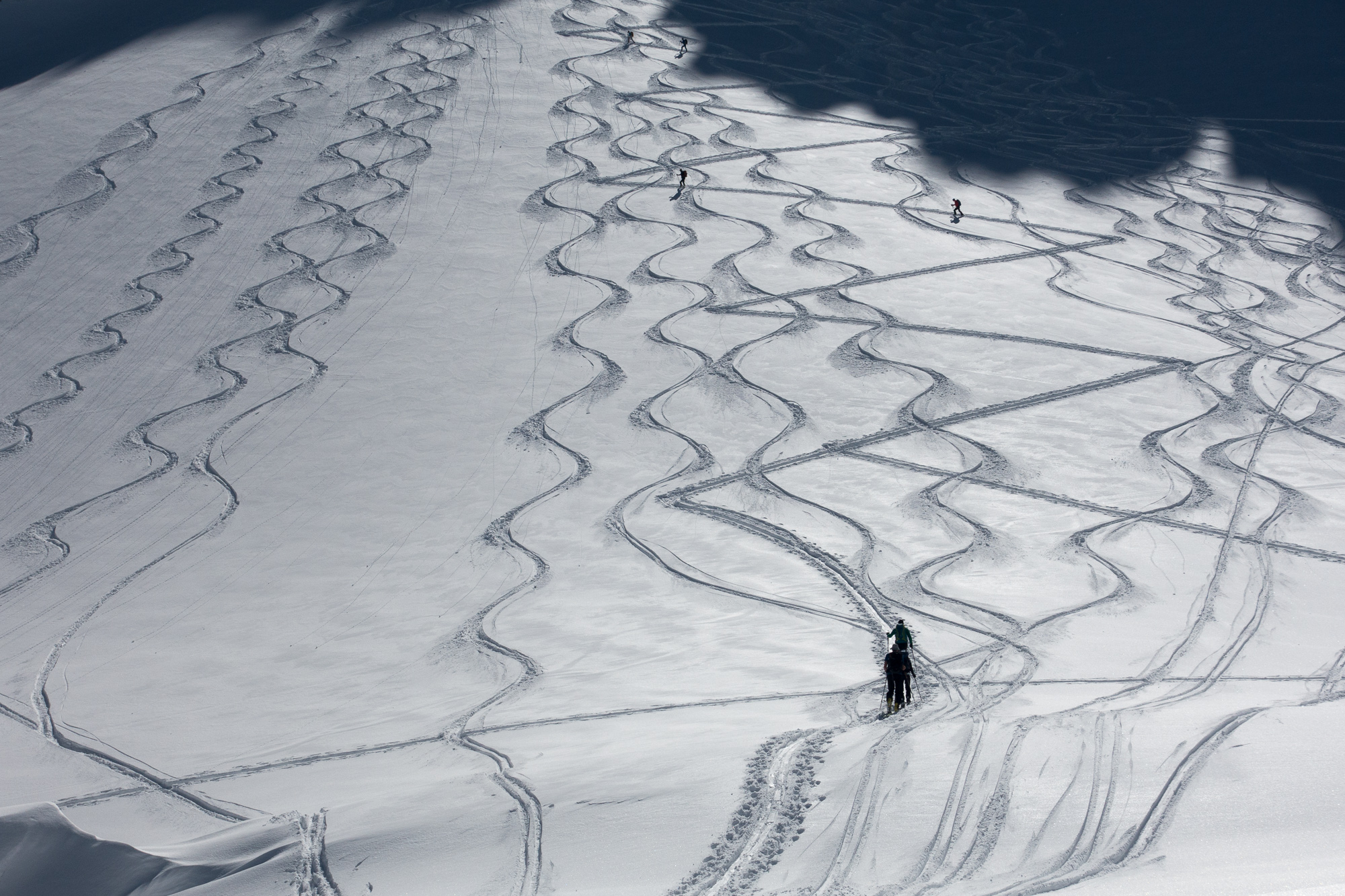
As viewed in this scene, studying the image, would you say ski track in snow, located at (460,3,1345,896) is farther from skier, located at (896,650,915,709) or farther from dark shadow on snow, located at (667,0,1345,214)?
dark shadow on snow, located at (667,0,1345,214)

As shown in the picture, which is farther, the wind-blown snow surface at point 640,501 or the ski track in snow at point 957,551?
the wind-blown snow surface at point 640,501

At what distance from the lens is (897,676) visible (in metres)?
8.34

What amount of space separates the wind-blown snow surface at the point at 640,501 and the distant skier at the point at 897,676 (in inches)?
7.6

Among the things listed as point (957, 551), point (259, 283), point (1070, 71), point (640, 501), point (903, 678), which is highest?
point (1070, 71)

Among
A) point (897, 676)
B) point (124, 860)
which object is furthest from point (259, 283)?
point (897, 676)

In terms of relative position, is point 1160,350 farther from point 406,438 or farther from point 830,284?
point 406,438

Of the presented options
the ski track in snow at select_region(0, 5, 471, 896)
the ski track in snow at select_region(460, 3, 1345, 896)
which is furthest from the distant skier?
the ski track in snow at select_region(0, 5, 471, 896)

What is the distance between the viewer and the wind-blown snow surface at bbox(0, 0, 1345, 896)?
663cm

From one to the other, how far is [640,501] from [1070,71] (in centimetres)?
2209

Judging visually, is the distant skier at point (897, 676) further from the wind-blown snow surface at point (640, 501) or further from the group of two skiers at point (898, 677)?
the wind-blown snow surface at point (640, 501)

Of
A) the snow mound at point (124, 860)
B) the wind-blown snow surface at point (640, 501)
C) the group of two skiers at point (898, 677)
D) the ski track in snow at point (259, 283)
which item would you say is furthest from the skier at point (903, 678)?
the snow mound at point (124, 860)

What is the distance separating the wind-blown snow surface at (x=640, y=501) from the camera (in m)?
6.63

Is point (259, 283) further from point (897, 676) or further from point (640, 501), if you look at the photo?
point (897, 676)

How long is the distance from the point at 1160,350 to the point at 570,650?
34.8 feet
